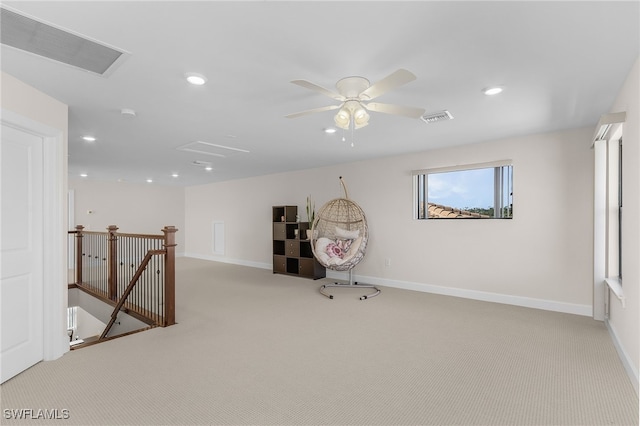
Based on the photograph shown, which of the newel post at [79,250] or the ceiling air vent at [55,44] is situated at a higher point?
the ceiling air vent at [55,44]

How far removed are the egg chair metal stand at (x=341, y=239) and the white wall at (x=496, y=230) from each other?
0.32 meters

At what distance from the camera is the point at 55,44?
6.53 feet

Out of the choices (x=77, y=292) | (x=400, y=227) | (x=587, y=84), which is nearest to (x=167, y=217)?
(x=77, y=292)

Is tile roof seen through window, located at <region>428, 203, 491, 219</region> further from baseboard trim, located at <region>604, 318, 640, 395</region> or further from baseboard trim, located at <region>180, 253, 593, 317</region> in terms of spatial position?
baseboard trim, located at <region>604, 318, 640, 395</region>

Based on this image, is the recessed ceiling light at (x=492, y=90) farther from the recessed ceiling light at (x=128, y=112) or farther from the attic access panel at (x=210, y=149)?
the attic access panel at (x=210, y=149)

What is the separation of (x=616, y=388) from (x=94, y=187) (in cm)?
1045

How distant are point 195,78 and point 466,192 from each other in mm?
4188

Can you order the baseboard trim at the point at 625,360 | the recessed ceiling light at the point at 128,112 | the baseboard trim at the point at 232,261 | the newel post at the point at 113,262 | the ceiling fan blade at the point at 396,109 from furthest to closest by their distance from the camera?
the baseboard trim at the point at 232,261, the newel post at the point at 113,262, the recessed ceiling light at the point at 128,112, the ceiling fan blade at the point at 396,109, the baseboard trim at the point at 625,360

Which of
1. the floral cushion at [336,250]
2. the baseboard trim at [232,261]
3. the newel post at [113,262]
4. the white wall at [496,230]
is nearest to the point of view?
the white wall at [496,230]

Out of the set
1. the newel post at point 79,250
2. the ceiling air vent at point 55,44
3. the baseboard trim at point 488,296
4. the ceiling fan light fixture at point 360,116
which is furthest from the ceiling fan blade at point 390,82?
the newel post at point 79,250

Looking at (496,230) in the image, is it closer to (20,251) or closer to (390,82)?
(390,82)

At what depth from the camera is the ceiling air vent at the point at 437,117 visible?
10.9 ft

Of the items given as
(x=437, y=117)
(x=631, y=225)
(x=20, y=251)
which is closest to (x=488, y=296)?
(x=631, y=225)

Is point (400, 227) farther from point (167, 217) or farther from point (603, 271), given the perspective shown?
point (167, 217)
